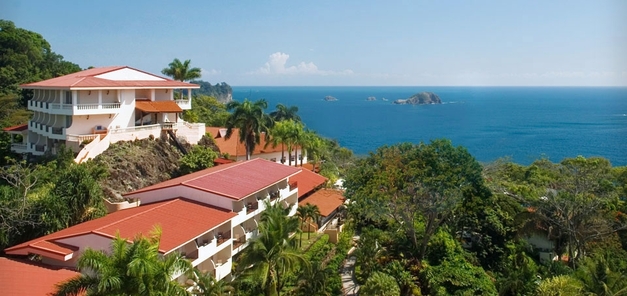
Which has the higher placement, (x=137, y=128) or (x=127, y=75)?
(x=127, y=75)

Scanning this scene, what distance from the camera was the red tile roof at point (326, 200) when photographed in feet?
126

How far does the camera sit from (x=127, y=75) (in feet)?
135

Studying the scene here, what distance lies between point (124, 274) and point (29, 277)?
7981 mm

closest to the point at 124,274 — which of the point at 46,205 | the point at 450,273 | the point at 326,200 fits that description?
the point at 46,205

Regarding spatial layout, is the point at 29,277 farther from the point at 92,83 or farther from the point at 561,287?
the point at 561,287

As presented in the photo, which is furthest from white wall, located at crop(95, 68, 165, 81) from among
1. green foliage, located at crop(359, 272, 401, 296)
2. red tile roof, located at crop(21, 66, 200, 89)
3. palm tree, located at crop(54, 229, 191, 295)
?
palm tree, located at crop(54, 229, 191, 295)

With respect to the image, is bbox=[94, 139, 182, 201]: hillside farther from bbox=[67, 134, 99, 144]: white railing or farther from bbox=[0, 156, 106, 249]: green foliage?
bbox=[0, 156, 106, 249]: green foliage

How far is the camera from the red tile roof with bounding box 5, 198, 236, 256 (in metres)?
21.2

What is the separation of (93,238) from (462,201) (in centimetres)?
2061

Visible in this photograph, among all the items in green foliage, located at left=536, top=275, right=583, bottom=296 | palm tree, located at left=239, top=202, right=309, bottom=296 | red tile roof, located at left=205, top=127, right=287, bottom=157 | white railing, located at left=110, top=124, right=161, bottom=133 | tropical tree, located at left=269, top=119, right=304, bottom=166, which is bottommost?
green foliage, located at left=536, top=275, right=583, bottom=296

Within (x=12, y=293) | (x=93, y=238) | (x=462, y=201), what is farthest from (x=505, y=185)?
(x=12, y=293)

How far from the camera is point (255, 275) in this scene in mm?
20906

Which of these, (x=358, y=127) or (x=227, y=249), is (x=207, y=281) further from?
(x=358, y=127)

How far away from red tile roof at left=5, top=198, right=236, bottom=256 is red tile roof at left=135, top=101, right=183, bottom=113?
14.0m
